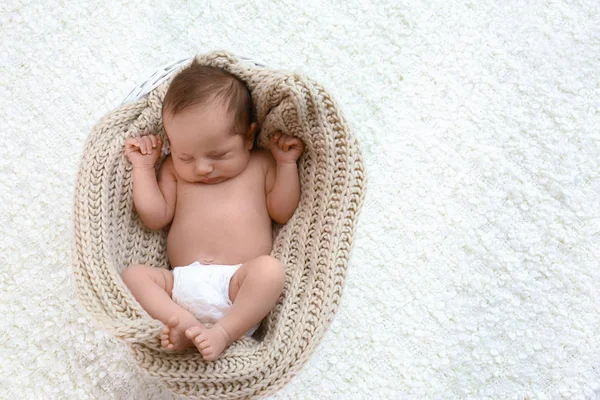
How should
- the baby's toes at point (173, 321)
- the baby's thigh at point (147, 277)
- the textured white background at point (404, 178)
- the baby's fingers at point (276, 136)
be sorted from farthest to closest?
the textured white background at point (404, 178), the baby's fingers at point (276, 136), the baby's thigh at point (147, 277), the baby's toes at point (173, 321)

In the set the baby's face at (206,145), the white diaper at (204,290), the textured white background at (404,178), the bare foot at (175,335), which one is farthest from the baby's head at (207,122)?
the textured white background at (404,178)

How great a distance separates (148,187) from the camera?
107cm

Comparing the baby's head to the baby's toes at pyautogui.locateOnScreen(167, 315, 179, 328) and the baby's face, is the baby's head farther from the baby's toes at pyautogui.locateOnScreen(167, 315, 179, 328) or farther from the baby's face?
the baby's toes at pyautogui.locateOnScreen(167, 315, 179, 328)

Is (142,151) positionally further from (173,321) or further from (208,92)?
(173,321)

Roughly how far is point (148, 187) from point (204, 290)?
20cm

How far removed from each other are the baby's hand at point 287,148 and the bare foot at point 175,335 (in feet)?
1.08

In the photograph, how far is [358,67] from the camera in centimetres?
142

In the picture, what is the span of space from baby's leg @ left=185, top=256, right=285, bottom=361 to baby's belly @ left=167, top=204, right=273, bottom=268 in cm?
7

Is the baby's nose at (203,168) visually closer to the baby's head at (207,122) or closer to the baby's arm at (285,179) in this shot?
the baby's head at (207,122)

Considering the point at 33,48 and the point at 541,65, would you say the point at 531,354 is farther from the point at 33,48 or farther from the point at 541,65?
the point at 33,48

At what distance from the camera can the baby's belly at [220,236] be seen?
1.08 meters

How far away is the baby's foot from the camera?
91 centimetres

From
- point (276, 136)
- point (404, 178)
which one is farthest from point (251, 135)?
point (404, 178)

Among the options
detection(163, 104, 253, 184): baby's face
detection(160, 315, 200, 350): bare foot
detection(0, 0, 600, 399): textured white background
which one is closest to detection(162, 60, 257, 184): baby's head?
detection(163, 104, 253, 184): baby's face
